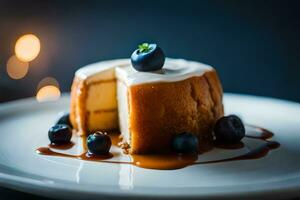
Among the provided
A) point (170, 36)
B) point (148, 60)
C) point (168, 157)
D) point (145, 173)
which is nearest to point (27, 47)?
point (170, 36)

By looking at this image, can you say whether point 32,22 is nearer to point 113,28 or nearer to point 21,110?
point 113,28

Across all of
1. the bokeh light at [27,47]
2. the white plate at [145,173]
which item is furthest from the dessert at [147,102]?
the bokeh light at [27,47]

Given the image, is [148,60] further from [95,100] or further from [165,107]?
[95,100]

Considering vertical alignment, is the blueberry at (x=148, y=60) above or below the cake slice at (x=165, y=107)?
above

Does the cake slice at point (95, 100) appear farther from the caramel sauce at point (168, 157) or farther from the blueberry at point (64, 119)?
the caramel sauce at point (168, 157)

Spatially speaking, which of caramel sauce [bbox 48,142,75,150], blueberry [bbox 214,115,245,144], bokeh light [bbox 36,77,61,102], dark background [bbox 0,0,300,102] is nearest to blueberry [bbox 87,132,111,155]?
caramel sauce [bbox 48,142,75,150]

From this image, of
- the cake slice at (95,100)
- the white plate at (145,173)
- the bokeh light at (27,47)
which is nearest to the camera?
the white plate at (145,173)
